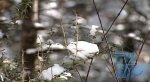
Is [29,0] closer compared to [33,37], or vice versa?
[29,0]

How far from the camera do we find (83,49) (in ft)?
6.94

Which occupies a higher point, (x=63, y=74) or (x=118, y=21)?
(x=118, y=21)

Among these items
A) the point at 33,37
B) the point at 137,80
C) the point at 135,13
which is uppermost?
the point at 135,13

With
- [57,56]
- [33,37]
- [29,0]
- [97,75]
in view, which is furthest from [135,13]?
[29,0]

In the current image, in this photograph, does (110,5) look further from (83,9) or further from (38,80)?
(38,80)

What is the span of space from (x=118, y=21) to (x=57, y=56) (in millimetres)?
2056

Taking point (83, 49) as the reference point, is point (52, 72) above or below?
below

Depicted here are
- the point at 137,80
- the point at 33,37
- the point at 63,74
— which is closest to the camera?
the point at 63,74

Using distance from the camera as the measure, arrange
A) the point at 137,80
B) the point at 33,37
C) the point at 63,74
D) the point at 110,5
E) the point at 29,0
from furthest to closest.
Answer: the point at 137,80 → the point at 110,5 → the point at 33,37 → the point at 29,0 → the point at 63,74

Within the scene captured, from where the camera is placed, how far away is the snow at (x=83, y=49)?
Result: 6.64 ft

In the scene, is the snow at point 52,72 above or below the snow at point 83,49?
below

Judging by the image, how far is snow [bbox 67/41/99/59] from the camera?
2025mm

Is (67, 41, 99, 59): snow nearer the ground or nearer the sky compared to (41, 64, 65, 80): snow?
nearer the sky

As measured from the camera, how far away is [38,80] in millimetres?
2018
